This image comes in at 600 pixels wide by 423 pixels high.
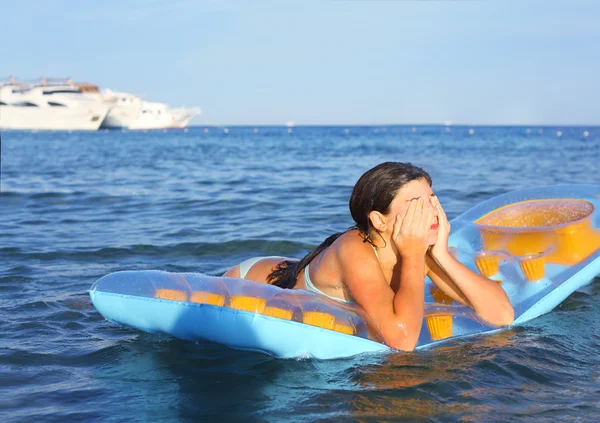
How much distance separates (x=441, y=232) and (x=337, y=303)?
61cm

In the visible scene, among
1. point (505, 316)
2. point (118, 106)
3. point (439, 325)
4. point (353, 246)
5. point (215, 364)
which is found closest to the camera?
point (353, 246)

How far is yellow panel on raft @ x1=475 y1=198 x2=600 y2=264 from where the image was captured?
4445 mm

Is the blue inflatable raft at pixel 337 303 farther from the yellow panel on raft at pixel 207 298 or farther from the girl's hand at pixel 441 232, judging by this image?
the girl's hand at pixel 441 232

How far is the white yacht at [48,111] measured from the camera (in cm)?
6119

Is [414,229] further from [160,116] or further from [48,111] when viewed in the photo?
[160,116]

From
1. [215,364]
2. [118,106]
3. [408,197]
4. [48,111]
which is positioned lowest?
[215,364]

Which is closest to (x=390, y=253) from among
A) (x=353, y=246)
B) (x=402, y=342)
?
(x=353, y=246)

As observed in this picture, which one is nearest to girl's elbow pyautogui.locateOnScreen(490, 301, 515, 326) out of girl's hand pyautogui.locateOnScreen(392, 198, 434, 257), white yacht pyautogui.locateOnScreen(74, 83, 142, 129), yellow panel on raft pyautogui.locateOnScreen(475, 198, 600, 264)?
yellow panel on raft pyautogui.locateOnScreen(475, 198, 600, 264)

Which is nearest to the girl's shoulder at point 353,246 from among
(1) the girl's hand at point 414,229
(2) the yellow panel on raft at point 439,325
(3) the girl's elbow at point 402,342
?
(1) the girl's hand at point 414,229

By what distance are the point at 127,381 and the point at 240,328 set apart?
1.91 feet

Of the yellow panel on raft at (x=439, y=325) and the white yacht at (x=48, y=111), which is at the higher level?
the white yacht at (x=48, y=111)

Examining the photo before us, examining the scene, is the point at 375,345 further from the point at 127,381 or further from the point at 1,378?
the point at 1,378

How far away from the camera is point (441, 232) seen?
10.8ft

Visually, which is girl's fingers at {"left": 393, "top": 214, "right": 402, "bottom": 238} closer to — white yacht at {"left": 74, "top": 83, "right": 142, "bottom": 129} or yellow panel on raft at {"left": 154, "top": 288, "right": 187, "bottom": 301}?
yellow panel on raft at {"left": 154, "top": 288, "right": 187, "bottom": 301}
